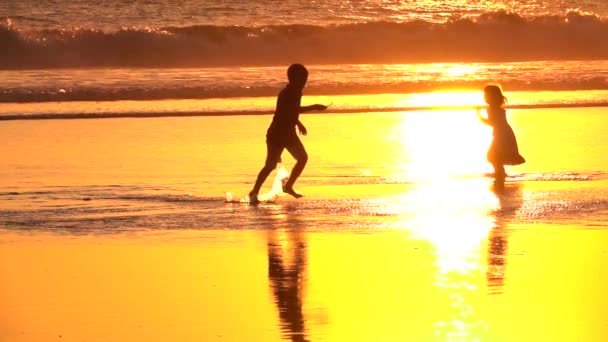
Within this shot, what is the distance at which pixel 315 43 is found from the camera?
4316 cm

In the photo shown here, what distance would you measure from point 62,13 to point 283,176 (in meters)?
32.8

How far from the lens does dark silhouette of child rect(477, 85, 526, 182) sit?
635 inches

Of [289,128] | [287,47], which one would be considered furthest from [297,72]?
[287,47]

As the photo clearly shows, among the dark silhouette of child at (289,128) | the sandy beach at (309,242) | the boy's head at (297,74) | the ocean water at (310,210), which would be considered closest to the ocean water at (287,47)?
the ocean water at (310,210)

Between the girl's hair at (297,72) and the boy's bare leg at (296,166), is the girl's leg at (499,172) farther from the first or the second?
the girl's hair at (297,72)

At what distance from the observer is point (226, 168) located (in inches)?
691

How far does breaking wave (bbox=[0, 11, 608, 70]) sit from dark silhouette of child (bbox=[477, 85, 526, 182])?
74.6 ft

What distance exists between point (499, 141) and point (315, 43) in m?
26.8

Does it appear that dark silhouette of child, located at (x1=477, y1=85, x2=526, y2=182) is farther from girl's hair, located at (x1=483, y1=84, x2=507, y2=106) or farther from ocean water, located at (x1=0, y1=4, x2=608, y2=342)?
ocean water, located at (x1=0, y1=4, x2=608, y2=342)

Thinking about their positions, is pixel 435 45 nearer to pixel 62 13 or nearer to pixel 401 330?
→ pixel 62 13

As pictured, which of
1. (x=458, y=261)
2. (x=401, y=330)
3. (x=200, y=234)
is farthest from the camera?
(x=200, y=234)

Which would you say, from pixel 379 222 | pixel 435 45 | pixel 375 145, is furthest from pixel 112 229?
pixel 435 45

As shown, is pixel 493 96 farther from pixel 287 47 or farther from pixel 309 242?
pixel 287 47

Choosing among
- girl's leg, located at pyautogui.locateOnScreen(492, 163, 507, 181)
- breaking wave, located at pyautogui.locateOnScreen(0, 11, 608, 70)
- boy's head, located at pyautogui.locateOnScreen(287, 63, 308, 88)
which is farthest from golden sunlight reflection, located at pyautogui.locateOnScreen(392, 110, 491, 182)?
breaking wave, located at pyautogui.locateOnScreen(0, 11, 608, 70)
